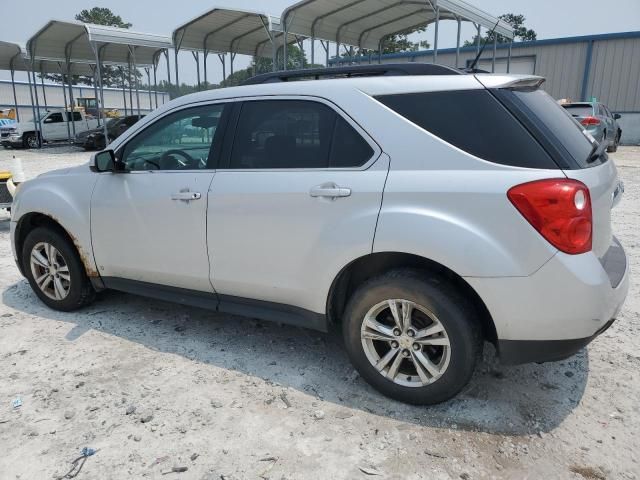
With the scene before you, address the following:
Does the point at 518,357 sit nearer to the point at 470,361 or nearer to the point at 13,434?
the point at 470,361

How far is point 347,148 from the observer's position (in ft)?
9.18

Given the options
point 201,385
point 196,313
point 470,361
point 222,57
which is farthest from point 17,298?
point 222,57

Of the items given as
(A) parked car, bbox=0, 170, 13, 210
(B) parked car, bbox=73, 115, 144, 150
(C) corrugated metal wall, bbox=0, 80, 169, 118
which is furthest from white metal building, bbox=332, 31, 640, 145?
(C) corrugated metal wall, bbox=0, 80, 169, 118

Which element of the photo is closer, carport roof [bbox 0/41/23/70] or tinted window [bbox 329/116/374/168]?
tinted window [bbox 329/116/374/168]

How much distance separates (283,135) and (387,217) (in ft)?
3.05

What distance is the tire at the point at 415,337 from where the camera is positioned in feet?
8.28

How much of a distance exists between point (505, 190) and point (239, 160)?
65.3 inches

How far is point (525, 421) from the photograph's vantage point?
8.70 feet

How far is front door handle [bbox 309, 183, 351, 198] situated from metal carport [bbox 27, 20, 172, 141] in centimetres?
1552

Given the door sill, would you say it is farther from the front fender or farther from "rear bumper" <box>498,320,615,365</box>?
"rear bumper" <box>498,320,615,365</box>

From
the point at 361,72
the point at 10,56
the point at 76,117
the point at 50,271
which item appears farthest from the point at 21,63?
the point at 361,72

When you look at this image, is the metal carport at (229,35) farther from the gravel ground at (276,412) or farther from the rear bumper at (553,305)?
the rear bumper at (553,305)

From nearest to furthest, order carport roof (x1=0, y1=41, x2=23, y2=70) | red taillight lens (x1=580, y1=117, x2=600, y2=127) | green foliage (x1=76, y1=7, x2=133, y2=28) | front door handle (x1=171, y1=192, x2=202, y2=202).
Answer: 1. front door handle (x1=171, y1=192, x2=202, y2=202)
2. red taillight lens (x1=580, y1=117, x2=600, y2=127)
3. carport roof (x1=0, y1=41, x2=23, y2=70)
4. green foliage (x1=76, y1=7, x2=133, y2=28)

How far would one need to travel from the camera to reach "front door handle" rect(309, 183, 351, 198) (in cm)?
270
